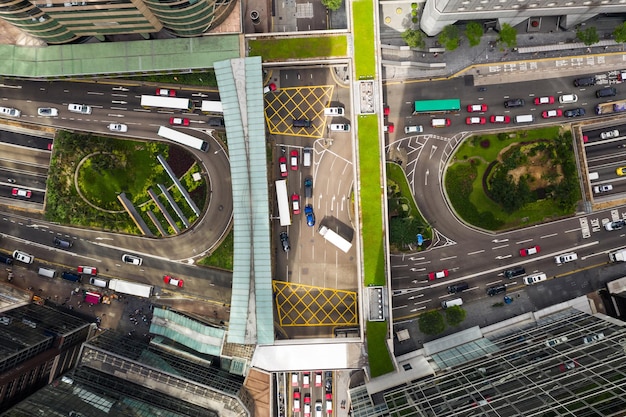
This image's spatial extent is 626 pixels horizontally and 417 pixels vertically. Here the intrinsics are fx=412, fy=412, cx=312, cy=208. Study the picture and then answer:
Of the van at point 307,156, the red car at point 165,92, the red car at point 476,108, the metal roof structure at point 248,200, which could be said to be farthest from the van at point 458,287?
the red car at point 165,92

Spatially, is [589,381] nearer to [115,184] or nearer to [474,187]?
[474,187]

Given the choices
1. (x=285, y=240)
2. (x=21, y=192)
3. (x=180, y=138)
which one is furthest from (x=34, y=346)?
(x=285, y=240)

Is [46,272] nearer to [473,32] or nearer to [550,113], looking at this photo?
[473,32]

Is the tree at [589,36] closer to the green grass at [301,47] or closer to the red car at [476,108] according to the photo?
the red car at [476,108]

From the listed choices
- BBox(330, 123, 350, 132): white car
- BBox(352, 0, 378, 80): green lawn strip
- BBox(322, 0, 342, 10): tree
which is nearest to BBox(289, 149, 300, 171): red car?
BBox(330, 123, 350, 132): white car

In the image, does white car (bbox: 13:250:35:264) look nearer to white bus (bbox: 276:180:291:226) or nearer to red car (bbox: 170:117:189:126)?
red car (bbox: 170:117:189:126)
